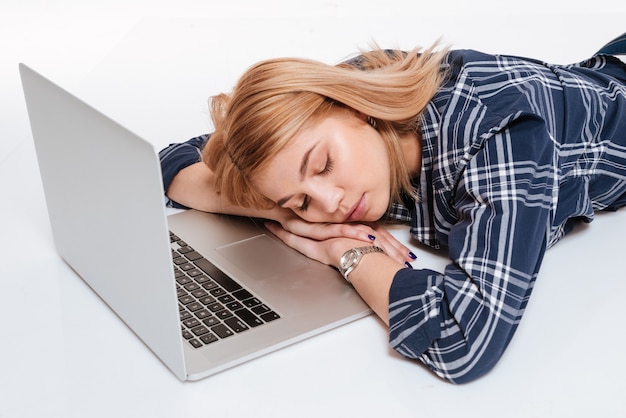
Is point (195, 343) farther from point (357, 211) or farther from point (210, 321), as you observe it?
point (357, 211)

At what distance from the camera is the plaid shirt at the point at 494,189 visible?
1126 mm

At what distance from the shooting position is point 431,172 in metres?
1.39

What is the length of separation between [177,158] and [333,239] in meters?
0.43

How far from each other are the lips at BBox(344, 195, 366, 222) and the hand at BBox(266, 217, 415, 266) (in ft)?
0.06

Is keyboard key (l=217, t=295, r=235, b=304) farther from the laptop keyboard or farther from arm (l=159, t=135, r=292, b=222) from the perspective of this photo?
arm (l=159, t=135, r=292, b=222)

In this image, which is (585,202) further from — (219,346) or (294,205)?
(219,346)

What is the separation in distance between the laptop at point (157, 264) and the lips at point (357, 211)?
9 cm

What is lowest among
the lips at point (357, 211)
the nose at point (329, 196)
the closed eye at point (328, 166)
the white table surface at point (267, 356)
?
the white table surface at point (267, 356)

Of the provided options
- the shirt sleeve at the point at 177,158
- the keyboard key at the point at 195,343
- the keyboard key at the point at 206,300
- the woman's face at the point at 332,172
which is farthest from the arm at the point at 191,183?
the keyboard key at the point at 195,343

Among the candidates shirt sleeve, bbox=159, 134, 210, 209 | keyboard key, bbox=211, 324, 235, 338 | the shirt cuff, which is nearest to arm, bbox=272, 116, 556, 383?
the shirt cuff

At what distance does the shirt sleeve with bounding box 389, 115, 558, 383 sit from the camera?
1.11m

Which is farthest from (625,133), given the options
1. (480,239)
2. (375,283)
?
(375,283)

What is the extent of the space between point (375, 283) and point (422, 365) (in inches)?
5.5

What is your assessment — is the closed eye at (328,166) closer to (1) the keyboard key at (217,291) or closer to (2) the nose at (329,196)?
(2) the nose at (329,196)
